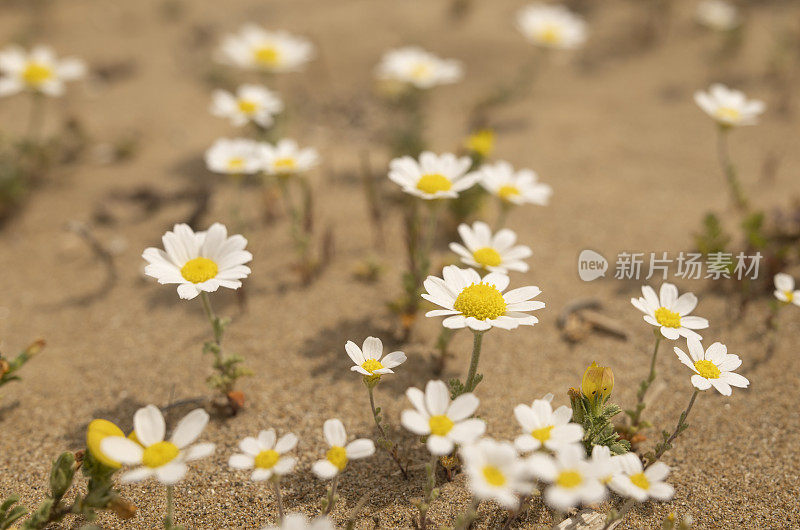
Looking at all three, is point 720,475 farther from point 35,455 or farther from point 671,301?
point 35,455

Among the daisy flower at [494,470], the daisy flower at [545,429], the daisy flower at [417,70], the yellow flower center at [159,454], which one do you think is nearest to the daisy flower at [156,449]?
the yellow flower center at [159,454]

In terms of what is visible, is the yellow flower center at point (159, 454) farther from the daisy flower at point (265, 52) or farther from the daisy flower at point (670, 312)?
the daisy flower at point (265, 52)

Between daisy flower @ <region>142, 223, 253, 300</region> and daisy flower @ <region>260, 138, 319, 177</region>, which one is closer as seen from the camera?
daisy flower @ <region>142, 223, 253, 300</region>

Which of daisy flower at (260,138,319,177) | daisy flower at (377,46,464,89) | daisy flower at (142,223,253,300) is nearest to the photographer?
daisy flower at (142,223,253,300)

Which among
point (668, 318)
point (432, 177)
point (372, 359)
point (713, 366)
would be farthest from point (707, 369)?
point (432, 177)

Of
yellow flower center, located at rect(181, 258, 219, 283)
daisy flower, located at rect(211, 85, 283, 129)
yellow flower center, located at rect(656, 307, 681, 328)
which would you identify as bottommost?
yellow flower center, located at rect(656, 307, 681, 328)

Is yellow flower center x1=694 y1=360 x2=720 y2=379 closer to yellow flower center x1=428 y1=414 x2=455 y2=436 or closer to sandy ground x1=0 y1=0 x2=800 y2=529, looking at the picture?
sandy ground x1=0 y1=0 x2=800 y2=529

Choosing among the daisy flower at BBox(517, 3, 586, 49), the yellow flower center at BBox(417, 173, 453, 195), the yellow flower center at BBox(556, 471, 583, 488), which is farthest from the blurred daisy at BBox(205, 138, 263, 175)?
the daisy flower at BBox(517, 3, 586, 49)
